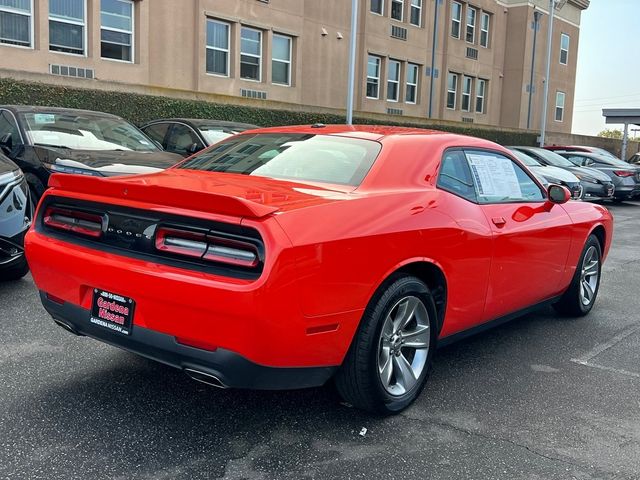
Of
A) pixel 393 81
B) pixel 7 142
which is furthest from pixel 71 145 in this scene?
pixel 393 81

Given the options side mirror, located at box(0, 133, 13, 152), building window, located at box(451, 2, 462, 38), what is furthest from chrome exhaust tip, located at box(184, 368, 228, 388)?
building window, located at box(451, 2, 462, 38)

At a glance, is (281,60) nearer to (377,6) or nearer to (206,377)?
(377,6)

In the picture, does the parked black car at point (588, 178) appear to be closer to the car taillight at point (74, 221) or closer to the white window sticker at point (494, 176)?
the white window sticker at point (494, 176)

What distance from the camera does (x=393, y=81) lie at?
28.0 m

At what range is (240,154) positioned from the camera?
13.9ft

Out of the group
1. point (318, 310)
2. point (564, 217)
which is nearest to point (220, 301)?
point (318, 310)

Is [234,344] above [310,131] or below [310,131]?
below

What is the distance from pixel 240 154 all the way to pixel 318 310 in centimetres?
160

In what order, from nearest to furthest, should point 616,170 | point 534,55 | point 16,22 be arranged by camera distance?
point 16,22 → point 616,170 → point 534,55

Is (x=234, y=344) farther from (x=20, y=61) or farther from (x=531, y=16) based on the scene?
(x=531, y=16)

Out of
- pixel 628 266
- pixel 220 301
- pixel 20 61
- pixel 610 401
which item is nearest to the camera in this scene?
pixel 220 301

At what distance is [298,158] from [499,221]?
137 cm

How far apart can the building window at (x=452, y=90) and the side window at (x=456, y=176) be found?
27.9 m

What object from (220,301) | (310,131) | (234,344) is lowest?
(234,344)
